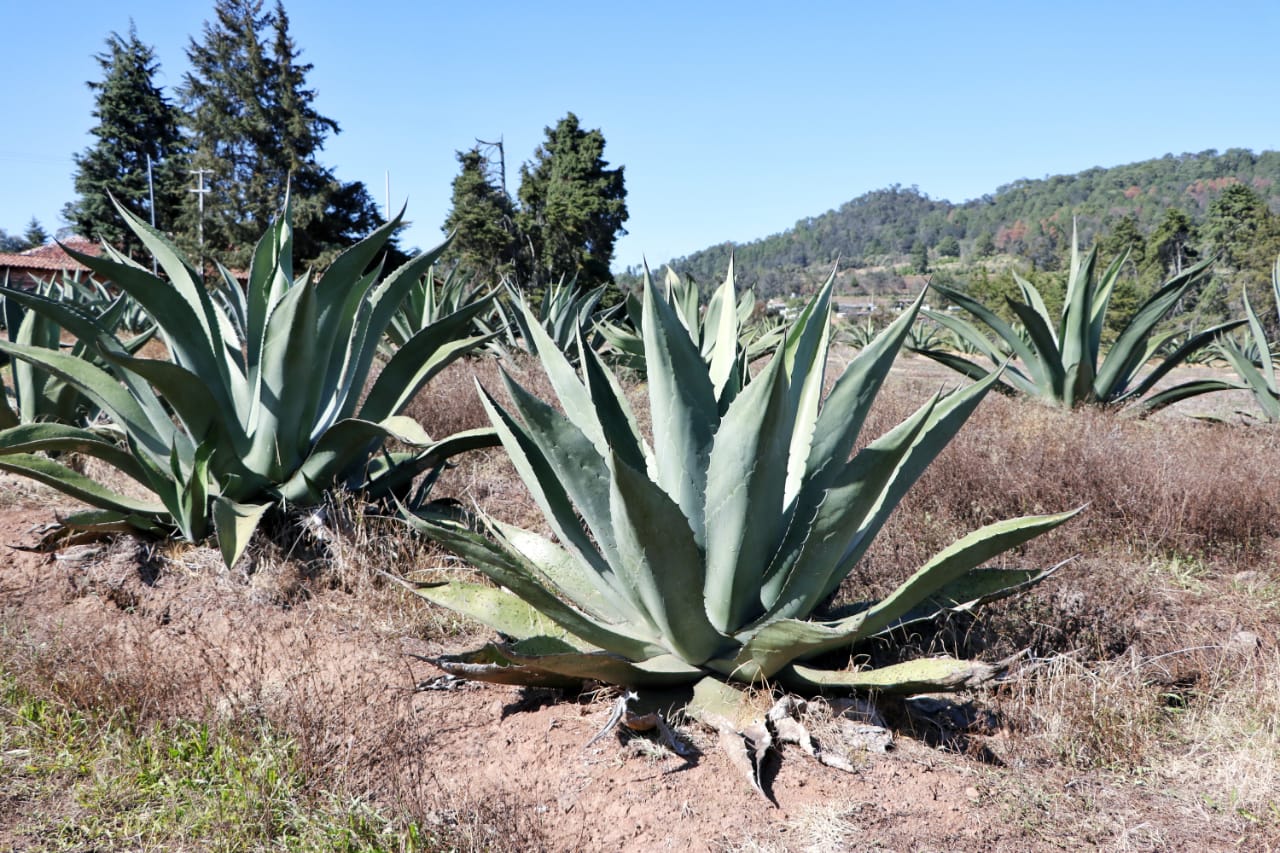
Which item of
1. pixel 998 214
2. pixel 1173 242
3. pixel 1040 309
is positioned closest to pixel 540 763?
pixel 1040 309

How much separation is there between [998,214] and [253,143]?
130 metres

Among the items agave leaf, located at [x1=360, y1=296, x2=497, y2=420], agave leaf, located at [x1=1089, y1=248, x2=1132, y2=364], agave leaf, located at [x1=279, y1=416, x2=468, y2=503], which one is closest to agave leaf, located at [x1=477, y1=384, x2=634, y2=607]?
agave leaf, located at [x1=279, y1=416, x2=468, y2=503]

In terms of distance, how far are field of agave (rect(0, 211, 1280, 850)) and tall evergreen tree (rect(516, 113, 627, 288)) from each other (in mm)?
20585

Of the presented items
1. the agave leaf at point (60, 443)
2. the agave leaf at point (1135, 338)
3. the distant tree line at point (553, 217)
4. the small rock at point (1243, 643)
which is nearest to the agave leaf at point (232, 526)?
the agave leaf at point (60, 443)

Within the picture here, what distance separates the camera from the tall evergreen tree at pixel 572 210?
24.8 metres

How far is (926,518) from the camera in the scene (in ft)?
12.2

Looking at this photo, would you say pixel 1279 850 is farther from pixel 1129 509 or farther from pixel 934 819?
pixel 1129 509

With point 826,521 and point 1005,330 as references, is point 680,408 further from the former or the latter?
point 1005,330

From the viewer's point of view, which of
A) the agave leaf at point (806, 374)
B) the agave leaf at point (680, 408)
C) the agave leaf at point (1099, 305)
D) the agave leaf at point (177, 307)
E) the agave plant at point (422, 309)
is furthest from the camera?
the agave plant at point (422, 309)

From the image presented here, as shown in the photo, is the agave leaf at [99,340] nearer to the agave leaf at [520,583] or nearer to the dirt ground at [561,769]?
the dirt ground at [561,769]

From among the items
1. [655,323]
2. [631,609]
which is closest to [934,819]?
[631,609]

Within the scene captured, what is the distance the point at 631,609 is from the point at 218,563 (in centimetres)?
154

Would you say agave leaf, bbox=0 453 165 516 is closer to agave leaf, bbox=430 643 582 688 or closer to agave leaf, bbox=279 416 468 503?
agave leaf, bbox=279 416 468 503

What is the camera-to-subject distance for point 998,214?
13788 cm
